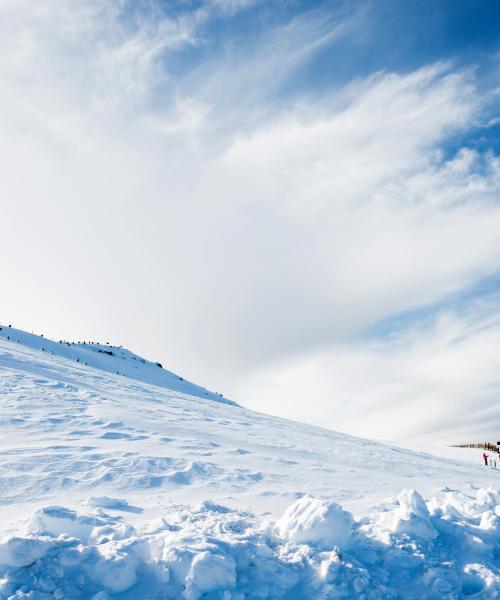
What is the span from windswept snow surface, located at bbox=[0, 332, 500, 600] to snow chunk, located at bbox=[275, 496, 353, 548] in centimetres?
2

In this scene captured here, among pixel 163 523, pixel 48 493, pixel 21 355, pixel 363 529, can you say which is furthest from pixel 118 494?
pixel 21 355

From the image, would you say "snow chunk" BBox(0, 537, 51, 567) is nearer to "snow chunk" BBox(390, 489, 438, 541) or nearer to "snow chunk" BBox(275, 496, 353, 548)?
"snow chunk" BBox(275, 496, 353, 548)

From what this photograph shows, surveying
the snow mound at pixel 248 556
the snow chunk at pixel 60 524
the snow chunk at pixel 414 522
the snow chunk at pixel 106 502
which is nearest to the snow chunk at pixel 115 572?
the snow mound at pixel 248 556

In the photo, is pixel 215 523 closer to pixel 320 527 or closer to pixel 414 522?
pixel 320 527

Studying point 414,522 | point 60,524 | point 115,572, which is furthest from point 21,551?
point 414,522

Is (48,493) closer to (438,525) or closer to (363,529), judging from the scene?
(363,529)

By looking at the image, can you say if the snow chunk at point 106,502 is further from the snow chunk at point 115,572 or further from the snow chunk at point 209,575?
the snow chunk at point 209,575

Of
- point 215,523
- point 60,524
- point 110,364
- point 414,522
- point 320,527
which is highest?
point 110,364

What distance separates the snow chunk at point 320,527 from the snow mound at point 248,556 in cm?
1

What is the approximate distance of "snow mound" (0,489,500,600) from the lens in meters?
4.77

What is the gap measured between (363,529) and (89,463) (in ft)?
16.1

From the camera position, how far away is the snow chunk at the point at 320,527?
5.79 m

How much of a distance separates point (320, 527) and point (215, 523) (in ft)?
4.43

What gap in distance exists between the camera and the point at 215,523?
6.02m
